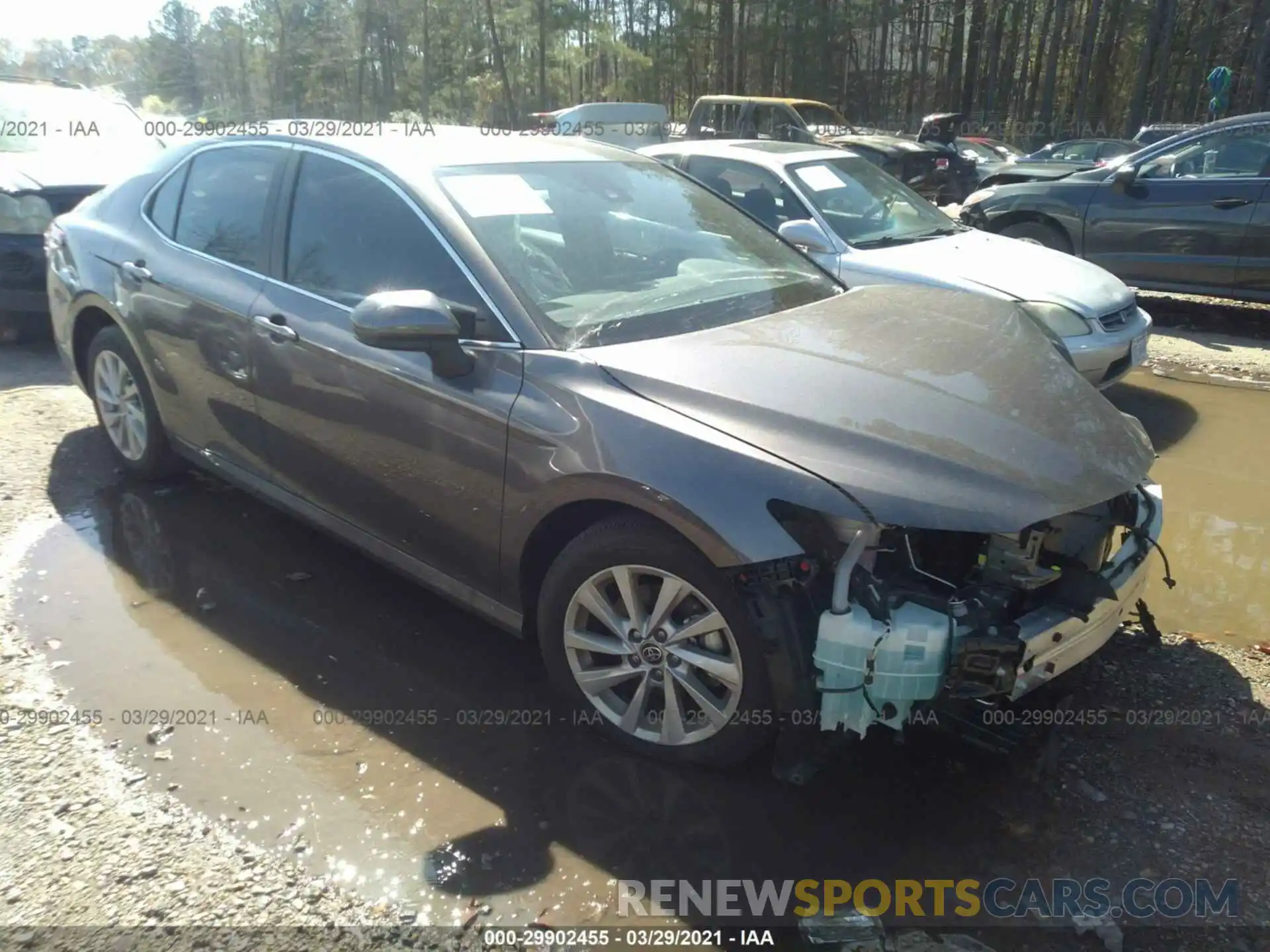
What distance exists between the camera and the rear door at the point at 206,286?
3811 millimetres

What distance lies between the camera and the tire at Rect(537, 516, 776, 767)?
2.58 metres

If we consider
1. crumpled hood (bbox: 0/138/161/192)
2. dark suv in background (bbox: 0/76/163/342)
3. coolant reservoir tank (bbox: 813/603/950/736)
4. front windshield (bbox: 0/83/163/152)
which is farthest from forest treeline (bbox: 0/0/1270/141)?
coolant reservoir tank (bbox: 813/603/950/736)

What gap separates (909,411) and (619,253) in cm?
125

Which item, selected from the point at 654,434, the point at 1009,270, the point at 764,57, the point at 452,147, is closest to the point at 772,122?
the point at 1009,270

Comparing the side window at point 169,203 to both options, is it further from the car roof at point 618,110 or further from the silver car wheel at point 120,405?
the car roof at point 618,110

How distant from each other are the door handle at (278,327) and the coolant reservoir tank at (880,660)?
Answer: 7.08 ft

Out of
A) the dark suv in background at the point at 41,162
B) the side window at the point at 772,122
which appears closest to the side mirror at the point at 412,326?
the dark suv in background at the point at 41,162

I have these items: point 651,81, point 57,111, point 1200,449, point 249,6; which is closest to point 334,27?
point 249,6

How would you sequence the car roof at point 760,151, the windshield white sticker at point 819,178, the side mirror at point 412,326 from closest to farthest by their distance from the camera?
the side mirror at point 412,326
the windshield white sticker at point 819,178
the car roof at point 760,151

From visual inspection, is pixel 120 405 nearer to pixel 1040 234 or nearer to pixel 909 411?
pixel 909 411

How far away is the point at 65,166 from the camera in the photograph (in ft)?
25.0

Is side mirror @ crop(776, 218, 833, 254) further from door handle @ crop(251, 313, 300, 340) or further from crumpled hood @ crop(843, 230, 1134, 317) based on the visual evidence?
door handle @ crop(251, 313, 300, 340)

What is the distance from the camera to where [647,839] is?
8.61 ft

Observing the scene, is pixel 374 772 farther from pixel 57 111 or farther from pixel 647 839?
pixel 57 111
